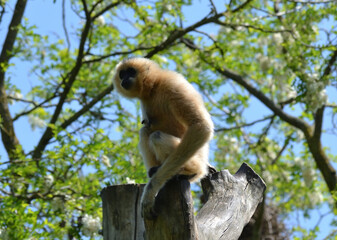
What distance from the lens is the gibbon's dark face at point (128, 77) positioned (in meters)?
6.54

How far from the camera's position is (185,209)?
14.3 feet

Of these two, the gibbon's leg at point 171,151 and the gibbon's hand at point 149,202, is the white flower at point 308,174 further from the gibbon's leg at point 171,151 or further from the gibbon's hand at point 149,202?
the gibbon's hand at point 149,202

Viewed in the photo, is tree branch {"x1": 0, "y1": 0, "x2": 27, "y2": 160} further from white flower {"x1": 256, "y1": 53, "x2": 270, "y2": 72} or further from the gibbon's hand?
the gibbon's hand

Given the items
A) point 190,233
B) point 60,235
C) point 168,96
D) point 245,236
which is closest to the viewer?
point 190,233

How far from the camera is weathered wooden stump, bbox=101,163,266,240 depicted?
4375 millimetres

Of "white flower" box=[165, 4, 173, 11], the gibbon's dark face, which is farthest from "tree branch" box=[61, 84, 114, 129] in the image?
the gibbon's dark face

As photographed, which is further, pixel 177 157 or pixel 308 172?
pixel 308 172

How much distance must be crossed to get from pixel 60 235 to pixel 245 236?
154 inches

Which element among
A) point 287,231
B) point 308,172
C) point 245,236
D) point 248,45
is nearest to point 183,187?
point 245,236

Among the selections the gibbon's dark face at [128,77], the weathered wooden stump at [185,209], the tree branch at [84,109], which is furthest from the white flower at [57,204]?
the weathered wooden stump at [185,209]

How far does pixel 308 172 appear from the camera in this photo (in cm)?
1360

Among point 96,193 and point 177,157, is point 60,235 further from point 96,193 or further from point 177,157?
point 177,157

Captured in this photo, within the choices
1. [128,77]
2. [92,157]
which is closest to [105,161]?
[92,157]

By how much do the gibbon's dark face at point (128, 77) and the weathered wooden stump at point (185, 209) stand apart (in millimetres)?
1692
